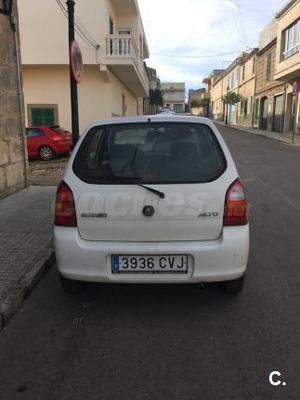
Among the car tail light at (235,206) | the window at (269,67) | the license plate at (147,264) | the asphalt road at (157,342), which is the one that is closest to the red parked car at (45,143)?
the asphalt road at (157,342)

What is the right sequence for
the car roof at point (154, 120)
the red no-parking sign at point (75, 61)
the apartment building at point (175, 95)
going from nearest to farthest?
the car roof at point (154, 120), the red no-parking sign at point (75, 61), the apartment building at point (175, 95)

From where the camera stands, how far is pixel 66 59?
20.2m

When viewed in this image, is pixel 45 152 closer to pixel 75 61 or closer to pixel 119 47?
pixel 119 47

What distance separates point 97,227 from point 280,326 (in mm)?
1655

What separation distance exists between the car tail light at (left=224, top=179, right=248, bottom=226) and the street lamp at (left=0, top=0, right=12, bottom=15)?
645 cm

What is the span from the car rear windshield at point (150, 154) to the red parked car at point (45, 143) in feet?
43.4

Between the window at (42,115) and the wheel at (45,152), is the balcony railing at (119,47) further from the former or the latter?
the wheel at (45,152)

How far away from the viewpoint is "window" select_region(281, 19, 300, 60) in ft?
88.5

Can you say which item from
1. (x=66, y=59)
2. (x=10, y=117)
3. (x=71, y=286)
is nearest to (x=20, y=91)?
(x=10, y=117)

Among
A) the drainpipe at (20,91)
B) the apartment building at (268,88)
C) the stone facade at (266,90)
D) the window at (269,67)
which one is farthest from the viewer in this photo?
the window at (269,67)

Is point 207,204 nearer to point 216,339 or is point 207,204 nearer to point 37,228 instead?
point 216,339

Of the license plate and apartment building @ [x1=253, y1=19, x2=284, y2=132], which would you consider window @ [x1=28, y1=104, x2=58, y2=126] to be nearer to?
apartment building @ [x1=253, y1=19, x2=284, y2=132]

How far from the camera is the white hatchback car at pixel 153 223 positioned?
3.46 metres

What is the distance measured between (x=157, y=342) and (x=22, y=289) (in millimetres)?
1484
